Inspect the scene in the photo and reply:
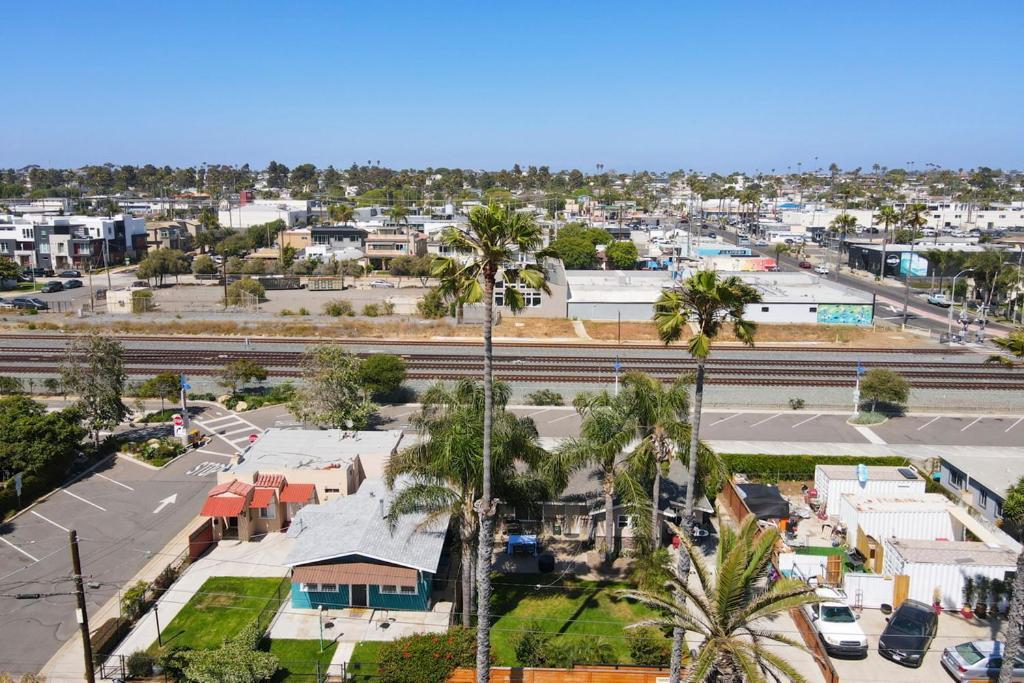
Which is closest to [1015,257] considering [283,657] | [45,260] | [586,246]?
[586,246]

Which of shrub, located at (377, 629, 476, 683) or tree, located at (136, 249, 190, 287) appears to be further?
Result: tree, located at (136, 249, 190, 287)

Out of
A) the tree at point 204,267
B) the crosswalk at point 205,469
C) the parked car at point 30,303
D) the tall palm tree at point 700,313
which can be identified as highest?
the tall palm tree at point 700,313

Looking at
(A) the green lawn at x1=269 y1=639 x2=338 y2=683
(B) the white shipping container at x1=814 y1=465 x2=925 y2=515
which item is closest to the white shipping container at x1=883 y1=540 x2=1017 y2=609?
(B) the white shipping container at x1=814 y1=465 x2=925 y2=515

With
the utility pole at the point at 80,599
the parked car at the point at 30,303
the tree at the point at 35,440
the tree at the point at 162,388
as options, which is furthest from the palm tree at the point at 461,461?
the parked car at the point at 30,303

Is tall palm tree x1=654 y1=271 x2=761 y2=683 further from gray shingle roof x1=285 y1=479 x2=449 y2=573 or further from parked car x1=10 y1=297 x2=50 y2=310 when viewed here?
parked car x1=10 y1=297 x2=50 y2=310

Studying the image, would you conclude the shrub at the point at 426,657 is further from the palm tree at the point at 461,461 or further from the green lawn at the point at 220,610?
the green lawn at the point at 220,610

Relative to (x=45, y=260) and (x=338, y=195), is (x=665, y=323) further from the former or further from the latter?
(x=338, y=195)
